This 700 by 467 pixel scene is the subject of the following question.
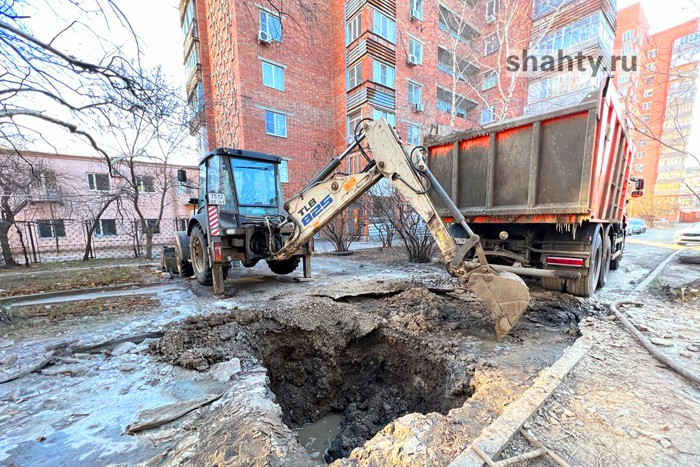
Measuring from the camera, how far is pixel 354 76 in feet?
51.9

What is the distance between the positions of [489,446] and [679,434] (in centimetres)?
135

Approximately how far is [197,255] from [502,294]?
19.6ft

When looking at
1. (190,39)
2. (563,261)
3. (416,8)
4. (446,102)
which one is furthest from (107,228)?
(446,102)

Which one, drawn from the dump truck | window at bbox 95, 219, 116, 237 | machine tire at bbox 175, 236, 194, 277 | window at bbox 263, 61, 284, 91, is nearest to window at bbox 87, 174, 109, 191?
window at bbox 95, 219, 116, 237

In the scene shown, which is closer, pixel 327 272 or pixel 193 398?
pixel 193 398

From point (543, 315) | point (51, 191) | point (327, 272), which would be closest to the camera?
point (543, 315)

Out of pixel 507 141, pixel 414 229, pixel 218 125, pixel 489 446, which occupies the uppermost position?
pixel 218 125

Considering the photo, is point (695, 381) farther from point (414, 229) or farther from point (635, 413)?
point (414, 229)

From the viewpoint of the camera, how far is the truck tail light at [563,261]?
4250 mm

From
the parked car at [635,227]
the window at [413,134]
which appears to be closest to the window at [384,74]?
the window at [413,134]

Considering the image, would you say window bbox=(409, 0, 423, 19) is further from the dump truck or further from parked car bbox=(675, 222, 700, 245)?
parked car bbox=(675, 222, 700, 245)

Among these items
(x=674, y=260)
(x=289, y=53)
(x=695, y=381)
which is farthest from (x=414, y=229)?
(x=289, y=53)

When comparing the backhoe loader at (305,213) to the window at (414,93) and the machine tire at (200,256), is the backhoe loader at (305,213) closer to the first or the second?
the machine tire at (200,256)

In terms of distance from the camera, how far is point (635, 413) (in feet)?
6.51
